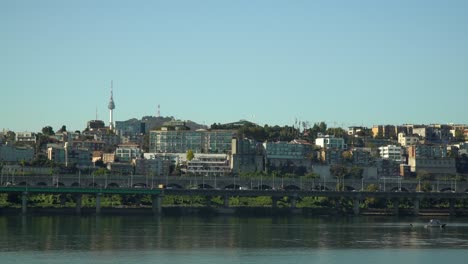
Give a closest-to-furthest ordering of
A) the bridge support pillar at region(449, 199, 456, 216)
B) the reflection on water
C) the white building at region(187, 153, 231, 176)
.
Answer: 1. the reflection on water
2. the bridge support pillar at region(449, 199, 456, 216)
3. the white building at region(187, 153, 231, 176)

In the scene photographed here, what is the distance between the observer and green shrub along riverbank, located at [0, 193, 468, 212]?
127m

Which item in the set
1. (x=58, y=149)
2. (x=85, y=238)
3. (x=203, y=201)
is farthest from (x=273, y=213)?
(x=58, y=149)

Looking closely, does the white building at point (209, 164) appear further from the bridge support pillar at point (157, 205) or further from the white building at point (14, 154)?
the bridge support pillar at point (157, 205)

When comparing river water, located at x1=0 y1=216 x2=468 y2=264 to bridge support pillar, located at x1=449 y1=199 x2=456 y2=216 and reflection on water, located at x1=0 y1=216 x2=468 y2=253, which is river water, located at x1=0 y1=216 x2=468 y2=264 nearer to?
reflection on water, located at x1=0 y1=216 x2=468 y2=253

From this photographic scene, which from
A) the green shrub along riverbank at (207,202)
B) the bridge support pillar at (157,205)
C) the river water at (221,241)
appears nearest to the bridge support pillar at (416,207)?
the green shrub along riverbank at (207,202)

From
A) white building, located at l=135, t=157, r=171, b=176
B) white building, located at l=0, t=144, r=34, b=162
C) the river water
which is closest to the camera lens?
the river water

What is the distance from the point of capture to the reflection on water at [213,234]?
249 ft

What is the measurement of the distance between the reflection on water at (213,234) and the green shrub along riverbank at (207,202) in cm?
1706

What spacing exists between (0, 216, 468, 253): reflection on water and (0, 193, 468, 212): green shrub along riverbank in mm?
17056

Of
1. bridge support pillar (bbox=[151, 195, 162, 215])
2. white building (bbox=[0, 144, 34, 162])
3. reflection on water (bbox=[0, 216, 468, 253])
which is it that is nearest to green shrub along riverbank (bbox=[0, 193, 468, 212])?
→ bridge support pillar (bbox=[151, 195, 162, 215])

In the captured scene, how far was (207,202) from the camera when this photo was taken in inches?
5226

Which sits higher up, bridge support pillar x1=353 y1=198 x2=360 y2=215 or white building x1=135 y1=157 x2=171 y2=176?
white building x1=135 y1=157 x2=171 y2=176

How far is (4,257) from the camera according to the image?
219ft

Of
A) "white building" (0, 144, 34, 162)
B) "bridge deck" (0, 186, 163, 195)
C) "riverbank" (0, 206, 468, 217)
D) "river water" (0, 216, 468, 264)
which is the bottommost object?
"river water" (0, 216, 468, 264)
